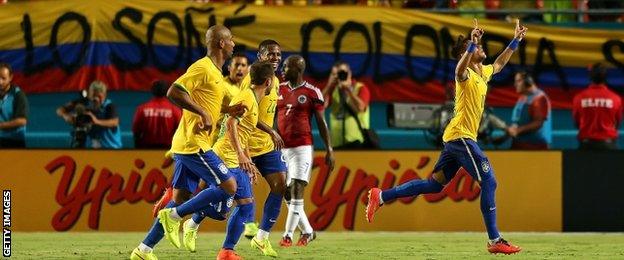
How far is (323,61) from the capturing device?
69.4 feet

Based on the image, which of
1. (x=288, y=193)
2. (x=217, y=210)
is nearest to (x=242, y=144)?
(x=217, y=210)

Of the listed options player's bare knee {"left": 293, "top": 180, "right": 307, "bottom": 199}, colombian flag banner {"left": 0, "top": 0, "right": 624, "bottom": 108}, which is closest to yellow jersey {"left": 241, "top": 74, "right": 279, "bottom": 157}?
player's bare knee {"left": 293, "top": 180, "right": 307, "bottom": 199}

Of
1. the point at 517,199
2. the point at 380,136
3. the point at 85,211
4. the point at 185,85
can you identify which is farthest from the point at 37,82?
the point at 185,85

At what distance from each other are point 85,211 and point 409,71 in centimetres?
531

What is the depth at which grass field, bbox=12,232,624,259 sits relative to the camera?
14305mm

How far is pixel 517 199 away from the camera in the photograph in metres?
19.0

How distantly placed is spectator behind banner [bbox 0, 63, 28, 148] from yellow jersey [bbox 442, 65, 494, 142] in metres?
6.61

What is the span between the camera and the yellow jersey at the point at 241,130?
45.2 feet

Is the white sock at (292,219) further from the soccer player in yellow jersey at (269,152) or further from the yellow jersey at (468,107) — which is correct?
the yellow jersey at (468,107)

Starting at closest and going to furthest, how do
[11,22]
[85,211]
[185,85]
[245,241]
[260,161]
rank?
[185,85] < [260,161] < [245,241] < [85,211] < [11,22]

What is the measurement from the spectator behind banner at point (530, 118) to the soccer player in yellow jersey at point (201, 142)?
770 centimetres

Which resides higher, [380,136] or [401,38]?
[401,38]

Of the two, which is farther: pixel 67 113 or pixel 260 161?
pixel 67 113

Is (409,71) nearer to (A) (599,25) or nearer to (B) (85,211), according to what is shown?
(A) (599,25)
